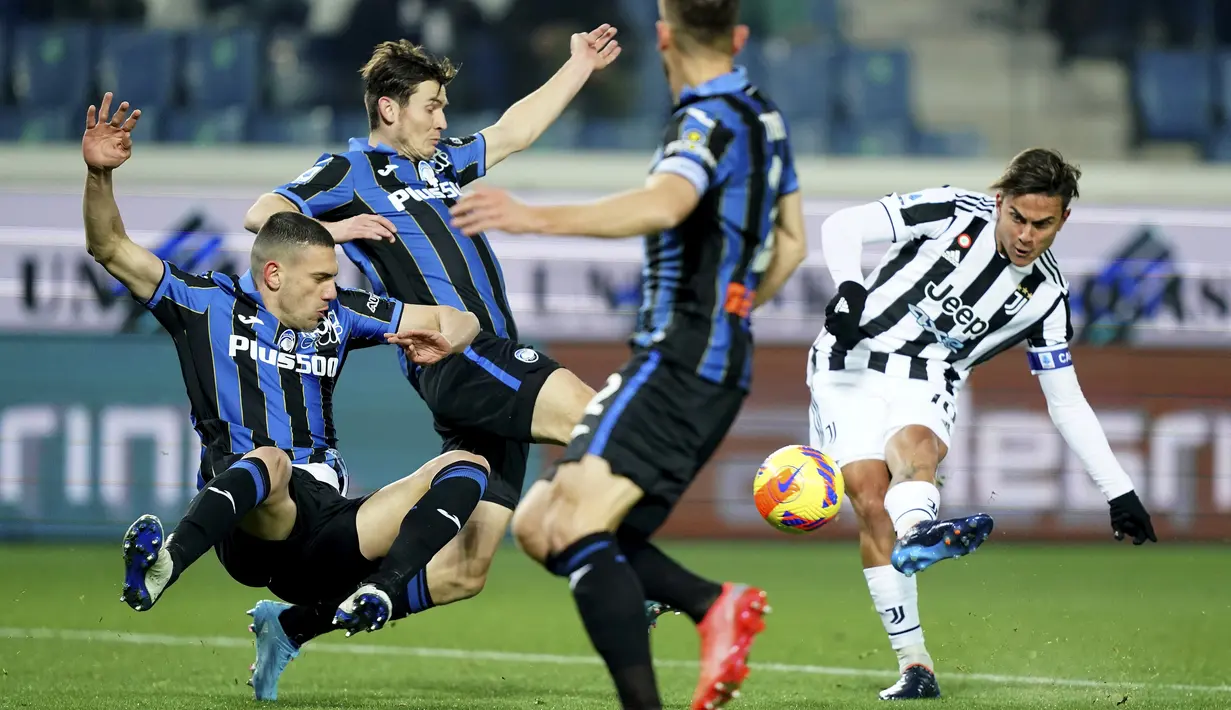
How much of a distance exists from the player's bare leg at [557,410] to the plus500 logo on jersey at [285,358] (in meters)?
0.77

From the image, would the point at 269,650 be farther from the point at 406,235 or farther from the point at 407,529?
the point at 406,235

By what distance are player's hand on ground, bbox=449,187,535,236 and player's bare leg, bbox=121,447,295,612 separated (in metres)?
1.55

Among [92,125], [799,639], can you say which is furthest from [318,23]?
[92,125]

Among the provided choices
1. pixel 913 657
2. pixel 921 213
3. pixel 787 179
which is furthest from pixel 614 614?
pixel 921 213

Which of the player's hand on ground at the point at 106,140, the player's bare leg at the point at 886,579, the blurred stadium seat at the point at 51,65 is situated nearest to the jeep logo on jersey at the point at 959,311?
the player's bare leg at the point at 886,579

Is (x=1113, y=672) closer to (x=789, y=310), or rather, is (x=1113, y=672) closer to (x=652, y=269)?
(x=652, y=269)

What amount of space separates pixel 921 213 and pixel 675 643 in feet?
9.46

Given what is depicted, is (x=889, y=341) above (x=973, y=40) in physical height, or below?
below

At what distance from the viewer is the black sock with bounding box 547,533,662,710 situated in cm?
412

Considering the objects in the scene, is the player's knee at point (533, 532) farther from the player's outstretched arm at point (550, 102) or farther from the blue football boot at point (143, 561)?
the player's outstretched arm at point (550, 102)

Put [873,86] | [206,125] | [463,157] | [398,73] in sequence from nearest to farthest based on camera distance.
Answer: [398,73] < [463,157] < [206,125] < [873,86]

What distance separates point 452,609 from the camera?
965cm

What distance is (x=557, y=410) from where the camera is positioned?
577cm

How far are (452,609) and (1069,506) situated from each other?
17.8ft
